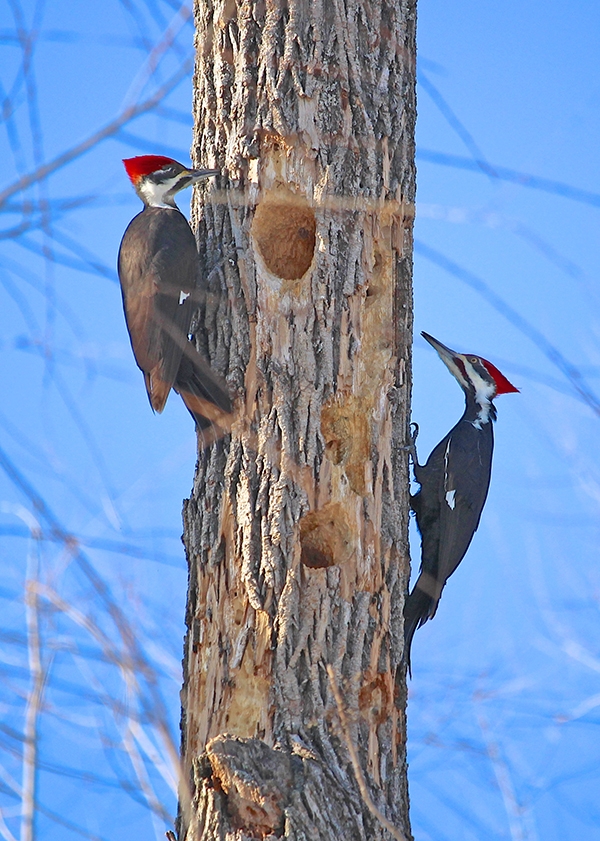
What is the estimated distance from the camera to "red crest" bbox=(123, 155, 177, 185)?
3859 millimetres

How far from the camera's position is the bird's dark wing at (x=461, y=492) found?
3742mm

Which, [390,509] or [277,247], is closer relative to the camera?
[390,509]

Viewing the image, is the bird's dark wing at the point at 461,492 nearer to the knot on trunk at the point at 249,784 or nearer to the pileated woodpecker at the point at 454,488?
the pileated woodpecker at the point at 454,488

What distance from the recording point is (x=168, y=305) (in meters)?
3.29

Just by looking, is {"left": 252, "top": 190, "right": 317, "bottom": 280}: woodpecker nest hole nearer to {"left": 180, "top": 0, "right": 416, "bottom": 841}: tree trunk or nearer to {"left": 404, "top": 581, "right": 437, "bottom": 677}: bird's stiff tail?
{"left": 180, "top": 0, "right": 416, "bottom": 841}: tree trunk

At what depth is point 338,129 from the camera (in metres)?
3.02

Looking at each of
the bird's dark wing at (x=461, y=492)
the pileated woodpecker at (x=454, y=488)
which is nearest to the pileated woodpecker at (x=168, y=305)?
the pileated woodpecker at (x=454, y=488)

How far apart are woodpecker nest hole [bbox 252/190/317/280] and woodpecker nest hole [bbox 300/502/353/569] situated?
823 mm

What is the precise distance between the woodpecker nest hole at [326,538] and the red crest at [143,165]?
1.70 m

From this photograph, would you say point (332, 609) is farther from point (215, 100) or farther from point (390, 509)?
point (215, 100)

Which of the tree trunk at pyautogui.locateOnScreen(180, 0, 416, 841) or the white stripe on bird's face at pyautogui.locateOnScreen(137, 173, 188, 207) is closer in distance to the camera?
the tree trunk at pyautogui.locateOnScreen(180, 0, 416, 841)

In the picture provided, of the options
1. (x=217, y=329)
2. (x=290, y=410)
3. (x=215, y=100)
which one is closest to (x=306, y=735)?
(x=290, y=410)

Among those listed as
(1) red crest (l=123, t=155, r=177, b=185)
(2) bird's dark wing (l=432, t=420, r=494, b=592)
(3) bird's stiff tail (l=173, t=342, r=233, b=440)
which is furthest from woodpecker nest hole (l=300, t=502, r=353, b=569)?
(1) red crest (l=123, t=155, r=177, b=185)

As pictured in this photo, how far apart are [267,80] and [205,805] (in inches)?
84.3
